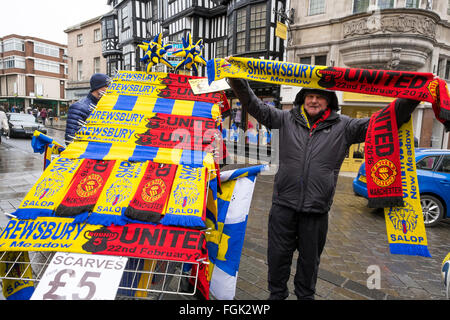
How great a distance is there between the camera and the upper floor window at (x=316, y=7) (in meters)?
13.8

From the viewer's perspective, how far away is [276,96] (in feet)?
50.6

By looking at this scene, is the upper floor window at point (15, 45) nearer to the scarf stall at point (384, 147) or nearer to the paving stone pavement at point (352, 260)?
the paving stone pavement at point (352, 260)

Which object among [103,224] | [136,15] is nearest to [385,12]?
[103,224]

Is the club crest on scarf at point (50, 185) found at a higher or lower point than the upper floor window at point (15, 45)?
lower

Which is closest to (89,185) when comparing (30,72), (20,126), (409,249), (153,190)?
(153,190)

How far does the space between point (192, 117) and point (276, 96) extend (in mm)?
13662

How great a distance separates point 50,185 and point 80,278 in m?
0.85

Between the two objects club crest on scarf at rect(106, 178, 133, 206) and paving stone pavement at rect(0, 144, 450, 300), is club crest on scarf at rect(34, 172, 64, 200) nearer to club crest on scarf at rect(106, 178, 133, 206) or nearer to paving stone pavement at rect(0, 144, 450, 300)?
club crest on scarf at rect(106, 178, 133, 206)

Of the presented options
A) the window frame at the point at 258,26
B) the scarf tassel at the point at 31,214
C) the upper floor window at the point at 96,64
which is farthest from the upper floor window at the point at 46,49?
the scarf tassel at the point at 31,214

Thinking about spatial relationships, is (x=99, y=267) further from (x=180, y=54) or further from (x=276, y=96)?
(x=276, y=96)

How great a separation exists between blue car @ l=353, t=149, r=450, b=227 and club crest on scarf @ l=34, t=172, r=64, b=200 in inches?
256

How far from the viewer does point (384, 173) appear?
227 centimetres

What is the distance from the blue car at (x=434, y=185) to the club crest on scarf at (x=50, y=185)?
6505 mm

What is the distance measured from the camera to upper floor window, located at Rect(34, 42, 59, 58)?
150 ft
